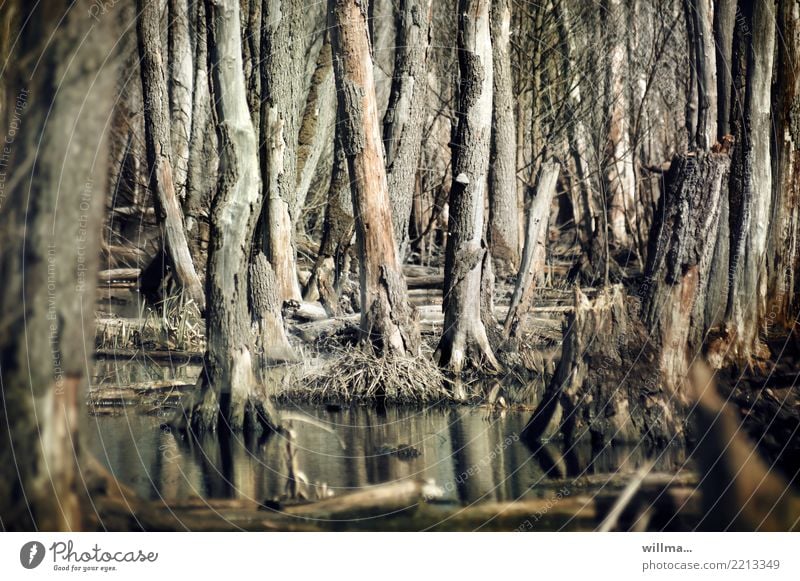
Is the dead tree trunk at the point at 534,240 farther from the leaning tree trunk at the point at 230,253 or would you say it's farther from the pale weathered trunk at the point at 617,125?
the leaning tree trunk at the point at 230,253

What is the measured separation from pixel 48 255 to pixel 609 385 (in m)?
4.40

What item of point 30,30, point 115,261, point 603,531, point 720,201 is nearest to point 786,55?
point 720,201

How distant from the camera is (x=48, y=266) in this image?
271 inches

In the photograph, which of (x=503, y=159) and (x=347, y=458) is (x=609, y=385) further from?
(x=503, y=159)

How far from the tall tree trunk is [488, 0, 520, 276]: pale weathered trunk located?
3003 mm

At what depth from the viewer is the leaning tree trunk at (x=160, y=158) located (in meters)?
11.2

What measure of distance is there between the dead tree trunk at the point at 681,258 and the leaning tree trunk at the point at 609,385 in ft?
0.45

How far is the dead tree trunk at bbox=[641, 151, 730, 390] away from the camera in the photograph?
336 inches

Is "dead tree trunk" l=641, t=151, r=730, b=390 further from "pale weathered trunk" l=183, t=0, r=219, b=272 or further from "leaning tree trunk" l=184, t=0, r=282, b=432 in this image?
"pale weathered trunk" l=183, t=0, r=219, b=272

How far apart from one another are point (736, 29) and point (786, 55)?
604 millimetres

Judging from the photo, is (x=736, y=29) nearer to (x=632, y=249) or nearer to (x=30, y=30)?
(x=632, y=249)

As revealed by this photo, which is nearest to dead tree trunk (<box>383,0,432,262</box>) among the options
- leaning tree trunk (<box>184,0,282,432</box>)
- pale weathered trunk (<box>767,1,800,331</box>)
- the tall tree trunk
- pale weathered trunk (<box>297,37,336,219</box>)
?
the tall tree trunk

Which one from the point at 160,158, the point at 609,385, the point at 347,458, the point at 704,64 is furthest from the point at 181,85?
the point at 609,385

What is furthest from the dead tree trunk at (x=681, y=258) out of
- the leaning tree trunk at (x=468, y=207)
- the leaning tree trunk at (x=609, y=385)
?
the leaning tree trunk at (x=468, y=207)
